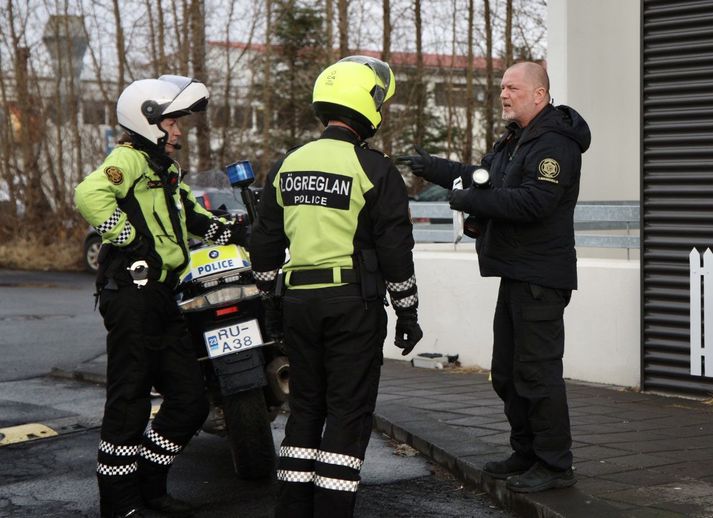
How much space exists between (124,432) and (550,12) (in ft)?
20.1

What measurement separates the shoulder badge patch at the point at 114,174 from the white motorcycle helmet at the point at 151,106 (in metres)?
0.29

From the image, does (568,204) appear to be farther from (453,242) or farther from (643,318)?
(453,242)

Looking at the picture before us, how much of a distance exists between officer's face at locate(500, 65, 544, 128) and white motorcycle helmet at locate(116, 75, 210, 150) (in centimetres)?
153

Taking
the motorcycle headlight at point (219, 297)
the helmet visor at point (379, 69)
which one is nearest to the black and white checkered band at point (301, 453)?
the motorcycle headlight at point (219, 297)

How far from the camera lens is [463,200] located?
5.00 meters

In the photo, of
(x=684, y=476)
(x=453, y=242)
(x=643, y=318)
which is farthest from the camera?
(x=453, y=242)

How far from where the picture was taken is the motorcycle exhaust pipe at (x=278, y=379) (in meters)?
5.89

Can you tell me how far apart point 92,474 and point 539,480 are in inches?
94.0

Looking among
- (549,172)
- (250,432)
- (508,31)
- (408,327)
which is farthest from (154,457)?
(508,31)

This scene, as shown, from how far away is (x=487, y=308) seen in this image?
8.68 metres

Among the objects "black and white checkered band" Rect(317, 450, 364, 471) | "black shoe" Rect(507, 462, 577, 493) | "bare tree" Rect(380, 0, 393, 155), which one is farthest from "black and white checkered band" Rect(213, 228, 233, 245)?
"bare tree" Rect(380, 0, 393, 155)

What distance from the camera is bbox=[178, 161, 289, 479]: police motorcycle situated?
5418 millimetres

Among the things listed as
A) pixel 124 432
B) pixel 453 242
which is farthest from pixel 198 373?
pixel 453 242

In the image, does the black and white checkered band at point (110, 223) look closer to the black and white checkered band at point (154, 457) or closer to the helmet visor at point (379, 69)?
the black and white checkered band at point (154, 457)
